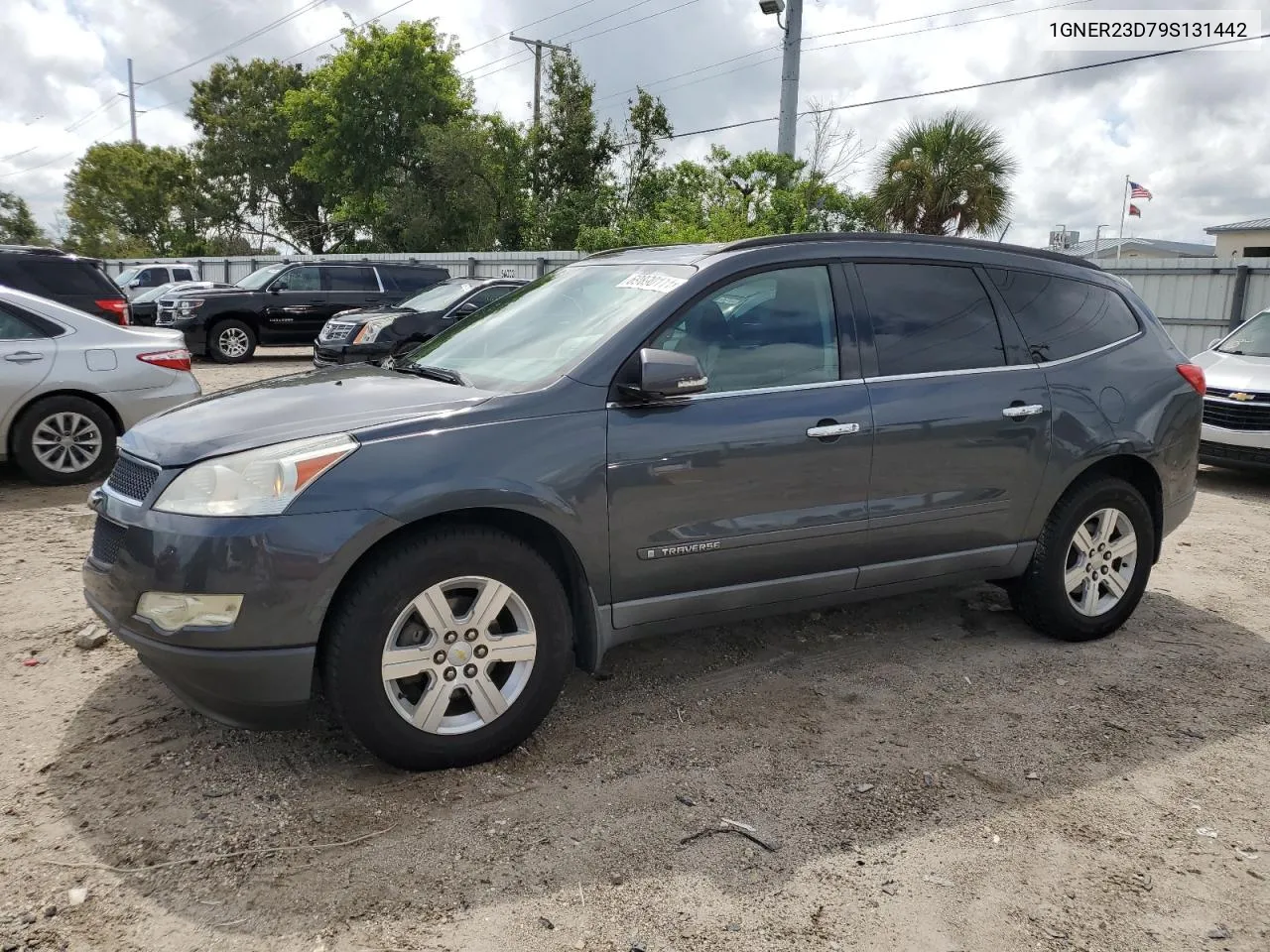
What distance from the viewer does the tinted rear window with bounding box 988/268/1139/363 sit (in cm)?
431

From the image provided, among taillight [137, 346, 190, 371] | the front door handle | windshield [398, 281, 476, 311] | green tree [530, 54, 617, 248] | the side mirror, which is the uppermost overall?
green tree [530, 54, 617, 248]

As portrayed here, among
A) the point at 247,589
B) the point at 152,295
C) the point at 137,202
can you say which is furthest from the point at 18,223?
the point at 247,589

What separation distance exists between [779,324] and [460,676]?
5.77 feet

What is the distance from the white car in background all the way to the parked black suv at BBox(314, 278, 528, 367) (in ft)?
25.7

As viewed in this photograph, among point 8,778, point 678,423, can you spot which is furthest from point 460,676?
point 8,778

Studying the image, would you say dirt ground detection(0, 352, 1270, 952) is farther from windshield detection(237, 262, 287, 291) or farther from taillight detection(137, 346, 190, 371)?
windshield detection(237, 262, 287, 291)

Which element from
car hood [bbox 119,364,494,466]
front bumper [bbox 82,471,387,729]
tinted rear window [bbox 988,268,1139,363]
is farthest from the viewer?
tinted rear window [bbox 988,268,1139,363]

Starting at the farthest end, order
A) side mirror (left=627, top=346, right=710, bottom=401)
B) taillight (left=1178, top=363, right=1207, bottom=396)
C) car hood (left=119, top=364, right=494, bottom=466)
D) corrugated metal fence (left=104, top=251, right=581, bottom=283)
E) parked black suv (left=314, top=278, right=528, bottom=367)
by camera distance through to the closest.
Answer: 1. corrugated metal fence (left=104, top=251, right=581, bottom=283)
2. parked black suv (left=314, top=278, right=528, bottom=367)
3. taillight (left=1178, top=363, right=1207, bottom=396)
4. side mirror (left=627, top=346, right=710, bottom=401)
5. car hood (left=119, top=364, right=494, bottom=466)

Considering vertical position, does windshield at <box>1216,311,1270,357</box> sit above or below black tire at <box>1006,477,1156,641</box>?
above

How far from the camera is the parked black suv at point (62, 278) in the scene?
9641mm

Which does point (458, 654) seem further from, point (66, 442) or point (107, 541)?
point (66, 442)

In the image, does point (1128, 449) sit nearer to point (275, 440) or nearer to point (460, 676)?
point (460, 676)

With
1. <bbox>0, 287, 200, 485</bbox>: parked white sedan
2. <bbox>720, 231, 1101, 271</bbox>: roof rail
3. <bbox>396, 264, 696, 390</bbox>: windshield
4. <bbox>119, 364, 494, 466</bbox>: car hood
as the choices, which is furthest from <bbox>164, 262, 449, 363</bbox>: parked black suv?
<bbox>720, 231, 1101, 271</bbox>: roof rail

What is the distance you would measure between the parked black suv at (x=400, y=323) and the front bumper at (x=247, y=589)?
9.26 meters
